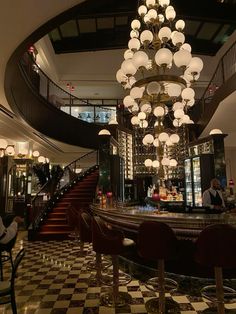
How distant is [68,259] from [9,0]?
4.71 meters

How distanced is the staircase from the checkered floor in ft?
6.89

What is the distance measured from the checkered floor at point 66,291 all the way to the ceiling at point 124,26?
361 inches

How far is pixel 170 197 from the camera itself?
8148 mm

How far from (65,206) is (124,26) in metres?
9.12

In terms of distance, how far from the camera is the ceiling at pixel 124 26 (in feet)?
37.0

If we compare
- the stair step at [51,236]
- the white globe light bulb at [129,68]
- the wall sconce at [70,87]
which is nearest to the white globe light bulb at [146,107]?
the white globe light bulb at [129,68]

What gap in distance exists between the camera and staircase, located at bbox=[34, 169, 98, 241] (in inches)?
320

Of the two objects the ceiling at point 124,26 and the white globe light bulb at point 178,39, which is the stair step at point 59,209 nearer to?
the white globe light bulb at point 178,39

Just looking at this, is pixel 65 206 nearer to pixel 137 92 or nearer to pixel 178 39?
pixel 137 92

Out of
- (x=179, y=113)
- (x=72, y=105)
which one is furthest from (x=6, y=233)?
(x=72, y=105)

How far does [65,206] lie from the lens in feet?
32.3

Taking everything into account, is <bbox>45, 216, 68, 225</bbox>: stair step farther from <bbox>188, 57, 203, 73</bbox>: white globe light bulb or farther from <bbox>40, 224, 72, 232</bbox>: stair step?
<bbox>188, 57, 203, 73</bbox>: white globe light bulb

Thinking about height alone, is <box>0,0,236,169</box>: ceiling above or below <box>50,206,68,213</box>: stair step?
above

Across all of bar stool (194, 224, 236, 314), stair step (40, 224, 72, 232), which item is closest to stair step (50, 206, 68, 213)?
stair step (40, 224, 72, 232)
